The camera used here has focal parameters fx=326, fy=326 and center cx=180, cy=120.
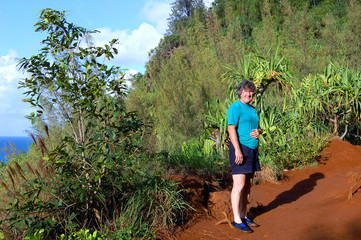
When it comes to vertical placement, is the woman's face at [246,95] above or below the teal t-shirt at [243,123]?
above

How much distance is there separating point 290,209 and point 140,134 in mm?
2394

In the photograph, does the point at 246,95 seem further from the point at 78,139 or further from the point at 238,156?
the point at 78,139

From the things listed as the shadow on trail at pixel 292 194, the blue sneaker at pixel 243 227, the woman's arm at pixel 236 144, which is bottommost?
the shadow on trail at pixel 292 194

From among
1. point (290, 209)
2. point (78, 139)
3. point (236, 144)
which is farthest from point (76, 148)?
point (290, 209)

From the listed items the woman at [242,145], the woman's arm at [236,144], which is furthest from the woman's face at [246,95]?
the woman's arm at [236,144]

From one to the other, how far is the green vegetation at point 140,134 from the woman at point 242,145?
0.79m

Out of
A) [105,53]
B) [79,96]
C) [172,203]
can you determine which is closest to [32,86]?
[79,96]

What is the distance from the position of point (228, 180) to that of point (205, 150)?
1.17 meters

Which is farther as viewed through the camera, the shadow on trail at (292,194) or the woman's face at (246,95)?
the shadow on trail at (292,194)

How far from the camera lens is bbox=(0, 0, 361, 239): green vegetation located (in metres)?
3.58

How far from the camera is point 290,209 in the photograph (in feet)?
15.0

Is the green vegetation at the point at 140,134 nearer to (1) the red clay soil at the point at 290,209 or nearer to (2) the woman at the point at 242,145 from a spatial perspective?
(1) the red clay soil at the point at 290,209

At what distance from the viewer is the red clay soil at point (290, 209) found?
350 centimetres

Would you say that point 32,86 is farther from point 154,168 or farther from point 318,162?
point 318,162
